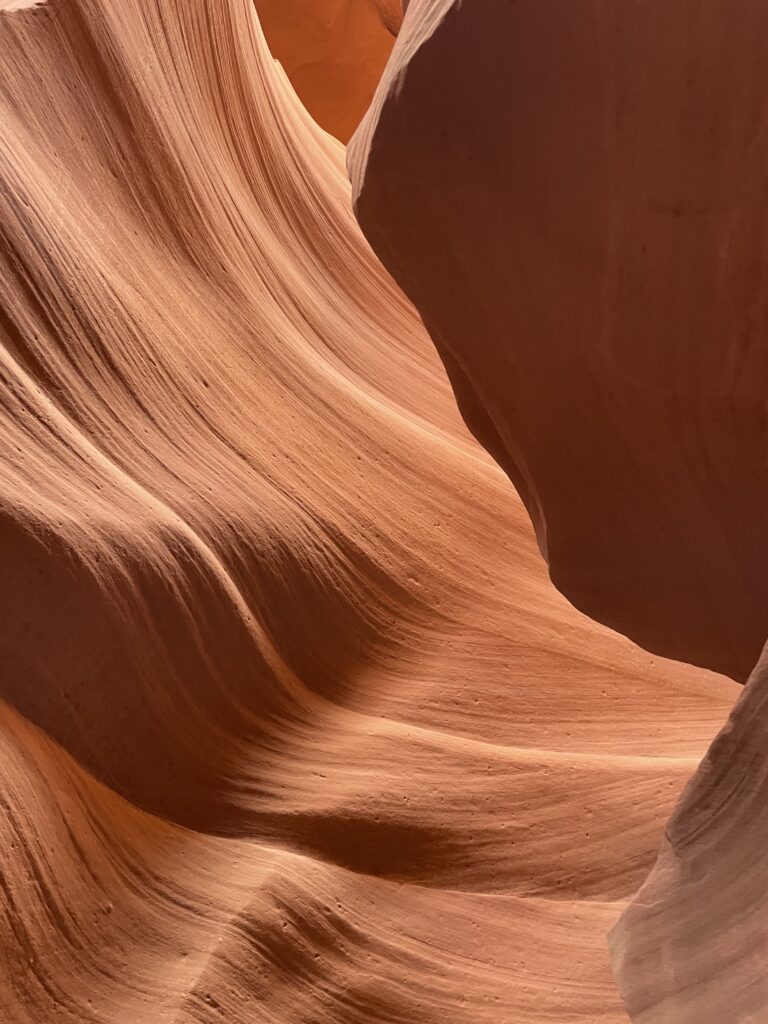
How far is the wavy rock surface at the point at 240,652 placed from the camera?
104 centimetres

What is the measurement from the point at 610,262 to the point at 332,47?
8.16 ft

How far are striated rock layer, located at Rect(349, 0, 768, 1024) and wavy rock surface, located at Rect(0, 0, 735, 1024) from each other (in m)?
0.32

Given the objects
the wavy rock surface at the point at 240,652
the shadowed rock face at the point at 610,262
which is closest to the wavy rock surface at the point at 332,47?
the wavy rock surface at the point at 240,652

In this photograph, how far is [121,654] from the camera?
1141mm

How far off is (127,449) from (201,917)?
0.50 metres

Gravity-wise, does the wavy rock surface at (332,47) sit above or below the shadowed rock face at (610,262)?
above

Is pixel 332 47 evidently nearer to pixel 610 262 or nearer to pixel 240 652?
pixel 240 652

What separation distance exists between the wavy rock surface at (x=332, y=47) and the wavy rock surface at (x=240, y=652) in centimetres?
155

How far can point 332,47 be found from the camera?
3.09 metres

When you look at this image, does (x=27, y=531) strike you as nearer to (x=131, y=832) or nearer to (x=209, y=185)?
(x=131, y=832)

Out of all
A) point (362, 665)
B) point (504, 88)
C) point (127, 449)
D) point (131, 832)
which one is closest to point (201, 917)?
point (131, 832)

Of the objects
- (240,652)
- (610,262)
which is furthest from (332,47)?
(610,262)

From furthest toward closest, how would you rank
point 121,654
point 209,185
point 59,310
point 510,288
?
point 209,185 < point 59,310 < point 121,654 < point 510,288

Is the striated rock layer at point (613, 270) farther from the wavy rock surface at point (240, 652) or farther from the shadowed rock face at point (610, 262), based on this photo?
the wavy rock surface at point (240, 652)
